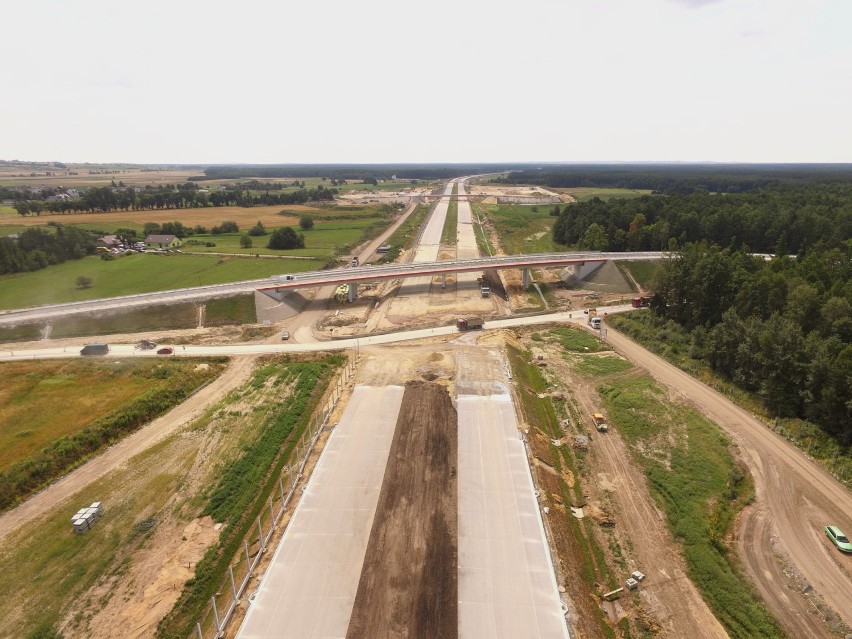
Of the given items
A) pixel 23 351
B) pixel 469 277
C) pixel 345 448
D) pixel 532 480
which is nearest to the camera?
pixel 532 480

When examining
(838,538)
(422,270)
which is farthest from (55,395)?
(838,538)

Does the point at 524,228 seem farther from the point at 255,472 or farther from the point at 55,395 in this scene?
the point at 55,395

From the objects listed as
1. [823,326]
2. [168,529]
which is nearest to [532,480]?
[168,529]

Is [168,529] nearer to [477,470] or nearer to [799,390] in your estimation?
[477,470]

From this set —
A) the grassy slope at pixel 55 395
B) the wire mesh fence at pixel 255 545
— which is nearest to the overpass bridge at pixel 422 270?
the grassy slope at pixel 55 395

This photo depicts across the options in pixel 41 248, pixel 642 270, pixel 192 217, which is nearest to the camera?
pixel 642 270

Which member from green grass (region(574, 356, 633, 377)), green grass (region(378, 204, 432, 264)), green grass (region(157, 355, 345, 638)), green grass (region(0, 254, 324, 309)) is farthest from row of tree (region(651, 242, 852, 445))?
green grass (region(0, 254, 324, 309))
